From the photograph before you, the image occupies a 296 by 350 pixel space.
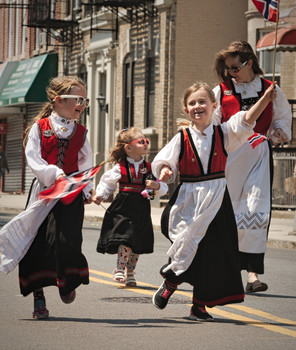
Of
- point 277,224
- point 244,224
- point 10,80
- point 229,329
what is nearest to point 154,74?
point 277,224

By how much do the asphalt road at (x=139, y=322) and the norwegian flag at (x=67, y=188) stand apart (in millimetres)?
908

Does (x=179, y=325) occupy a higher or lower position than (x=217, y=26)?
lower

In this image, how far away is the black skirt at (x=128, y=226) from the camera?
1012cm

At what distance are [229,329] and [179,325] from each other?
38cm

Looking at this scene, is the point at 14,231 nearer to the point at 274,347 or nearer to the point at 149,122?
the point at 274,347

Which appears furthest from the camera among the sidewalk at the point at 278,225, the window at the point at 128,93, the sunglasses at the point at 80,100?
the window at the point at 128,93

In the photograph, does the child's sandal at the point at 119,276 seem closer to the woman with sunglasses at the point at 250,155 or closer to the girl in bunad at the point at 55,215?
the woman with sunglasses at the point at 250,155

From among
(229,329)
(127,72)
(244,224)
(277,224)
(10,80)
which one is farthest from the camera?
(10,80)

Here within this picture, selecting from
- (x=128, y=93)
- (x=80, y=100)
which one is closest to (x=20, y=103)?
(x=128, y=93)

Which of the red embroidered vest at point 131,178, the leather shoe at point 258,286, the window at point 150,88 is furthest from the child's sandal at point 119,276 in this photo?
the window at point 150,88

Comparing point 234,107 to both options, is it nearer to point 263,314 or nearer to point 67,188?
point 263,314

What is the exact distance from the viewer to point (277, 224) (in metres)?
20.6

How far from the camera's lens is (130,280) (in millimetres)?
9938

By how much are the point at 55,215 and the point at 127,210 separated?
2.73m
